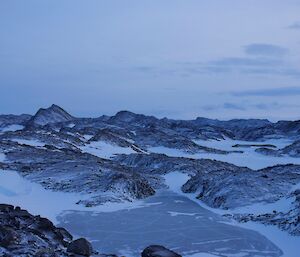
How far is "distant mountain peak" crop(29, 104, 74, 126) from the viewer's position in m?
138

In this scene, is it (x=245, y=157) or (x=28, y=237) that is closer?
(x=28, y=237)

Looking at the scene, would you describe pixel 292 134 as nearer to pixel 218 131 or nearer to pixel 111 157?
pixel 218 131

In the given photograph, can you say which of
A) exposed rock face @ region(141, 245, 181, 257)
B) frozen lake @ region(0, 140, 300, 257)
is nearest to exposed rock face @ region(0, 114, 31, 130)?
frozen lake @ region(0, 140, 300, 257)

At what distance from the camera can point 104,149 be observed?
73.2 metres

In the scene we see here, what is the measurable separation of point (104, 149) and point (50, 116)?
7709 centimetres

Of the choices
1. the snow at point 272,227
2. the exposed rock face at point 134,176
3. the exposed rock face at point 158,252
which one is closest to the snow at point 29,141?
the exposed rock face at point 134,176

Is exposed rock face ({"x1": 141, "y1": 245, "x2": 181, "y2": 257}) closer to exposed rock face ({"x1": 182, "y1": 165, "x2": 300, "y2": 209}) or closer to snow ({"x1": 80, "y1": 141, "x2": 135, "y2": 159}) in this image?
exposed rock face ({"x1": 182, "y1": 165, "x2": 300, "y2": 209})

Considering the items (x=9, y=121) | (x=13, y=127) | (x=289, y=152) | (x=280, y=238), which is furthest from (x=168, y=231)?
(x=9, y=121)

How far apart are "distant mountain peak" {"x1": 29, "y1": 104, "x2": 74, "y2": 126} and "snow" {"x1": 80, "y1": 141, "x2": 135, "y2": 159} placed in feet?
199

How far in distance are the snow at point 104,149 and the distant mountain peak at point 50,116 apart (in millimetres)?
60541

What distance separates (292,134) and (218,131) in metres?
20.7

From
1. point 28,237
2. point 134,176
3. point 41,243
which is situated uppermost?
point 134,176

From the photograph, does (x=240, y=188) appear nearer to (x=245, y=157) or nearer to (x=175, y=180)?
(x=175, y=180)

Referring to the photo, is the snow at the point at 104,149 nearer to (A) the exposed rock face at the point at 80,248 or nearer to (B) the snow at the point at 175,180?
(B) the snow at the point at 175,180
